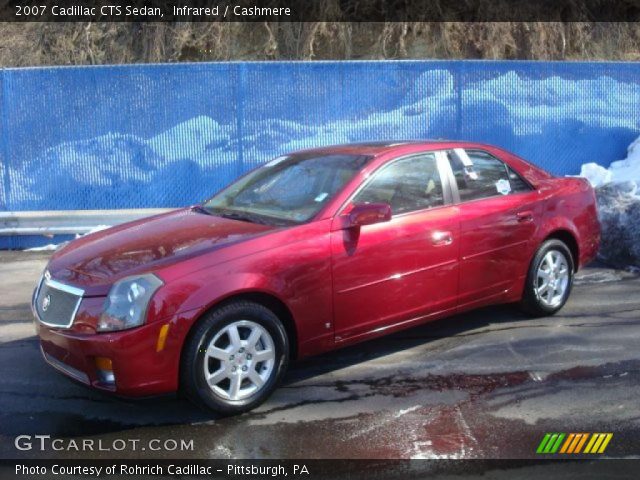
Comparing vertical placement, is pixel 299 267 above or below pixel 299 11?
below

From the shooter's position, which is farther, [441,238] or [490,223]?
[490,223]

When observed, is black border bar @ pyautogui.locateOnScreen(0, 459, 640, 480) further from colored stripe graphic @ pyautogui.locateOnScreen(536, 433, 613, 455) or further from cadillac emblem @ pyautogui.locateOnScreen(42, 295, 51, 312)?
cadillac emblem @ pyautogui.locateOnScreen(42, 295, 51, 312)

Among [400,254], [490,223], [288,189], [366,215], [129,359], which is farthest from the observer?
[490,223]

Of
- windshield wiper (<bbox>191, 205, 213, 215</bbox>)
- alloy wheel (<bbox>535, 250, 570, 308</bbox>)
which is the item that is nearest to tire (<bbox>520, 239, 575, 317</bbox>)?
alloy wheel (<bbox>535, 250, 570, 308</bbox>)

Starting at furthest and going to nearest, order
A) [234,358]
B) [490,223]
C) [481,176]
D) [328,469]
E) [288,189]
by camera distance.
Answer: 1. [481,176]
2. [490,223]
3. [288,189]
4. [234,358]
5. [328,469]

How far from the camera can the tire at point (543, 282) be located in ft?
18.7

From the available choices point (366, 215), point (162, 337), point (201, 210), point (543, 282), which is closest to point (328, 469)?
point (162, 337)

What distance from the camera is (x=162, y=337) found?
151 inches

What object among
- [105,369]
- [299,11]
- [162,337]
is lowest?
[105,369]

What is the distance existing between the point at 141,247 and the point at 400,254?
1.72m

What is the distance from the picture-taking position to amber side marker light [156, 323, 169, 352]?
3836mm

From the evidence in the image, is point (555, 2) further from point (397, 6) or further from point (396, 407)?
point (396, 407)

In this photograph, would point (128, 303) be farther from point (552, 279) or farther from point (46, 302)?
point (552, 279)

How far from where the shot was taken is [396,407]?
4309 millimetres
